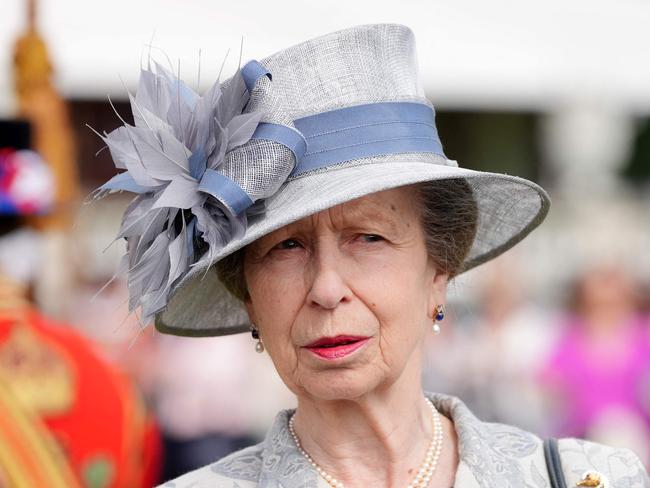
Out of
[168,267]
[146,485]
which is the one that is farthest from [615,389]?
[168,267]

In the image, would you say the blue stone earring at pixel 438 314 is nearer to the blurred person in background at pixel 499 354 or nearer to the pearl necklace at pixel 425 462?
the pearl necklace at pixel 425 462

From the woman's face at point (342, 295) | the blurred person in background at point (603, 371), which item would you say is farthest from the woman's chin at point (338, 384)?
the blurred person in background at point (603, 371)

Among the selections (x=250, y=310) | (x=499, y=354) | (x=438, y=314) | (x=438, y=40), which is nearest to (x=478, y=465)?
(x=438, y=314)

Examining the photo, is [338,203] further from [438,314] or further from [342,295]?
[438,314]

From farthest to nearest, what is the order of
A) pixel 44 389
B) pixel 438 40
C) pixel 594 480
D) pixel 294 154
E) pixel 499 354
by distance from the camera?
pixel 438 40
pixel 499 354
pixel 44 389
pixel 594 480
pixel 294 154

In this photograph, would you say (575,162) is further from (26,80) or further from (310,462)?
(310,462)

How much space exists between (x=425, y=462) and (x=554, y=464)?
269mm

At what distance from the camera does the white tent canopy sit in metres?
8.44

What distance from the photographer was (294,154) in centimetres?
238

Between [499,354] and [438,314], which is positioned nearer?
[438,314]

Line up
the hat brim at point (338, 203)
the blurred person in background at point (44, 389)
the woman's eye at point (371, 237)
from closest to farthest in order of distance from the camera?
the hat brim at point (338, 203), the woman's eye at point (371, 237), the blurred person in background at point (44, 389)

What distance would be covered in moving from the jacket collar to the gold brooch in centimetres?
10

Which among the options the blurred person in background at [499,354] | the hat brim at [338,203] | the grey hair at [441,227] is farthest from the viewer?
the blurred person in background at [499,354]

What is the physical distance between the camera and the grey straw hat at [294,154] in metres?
2.34
